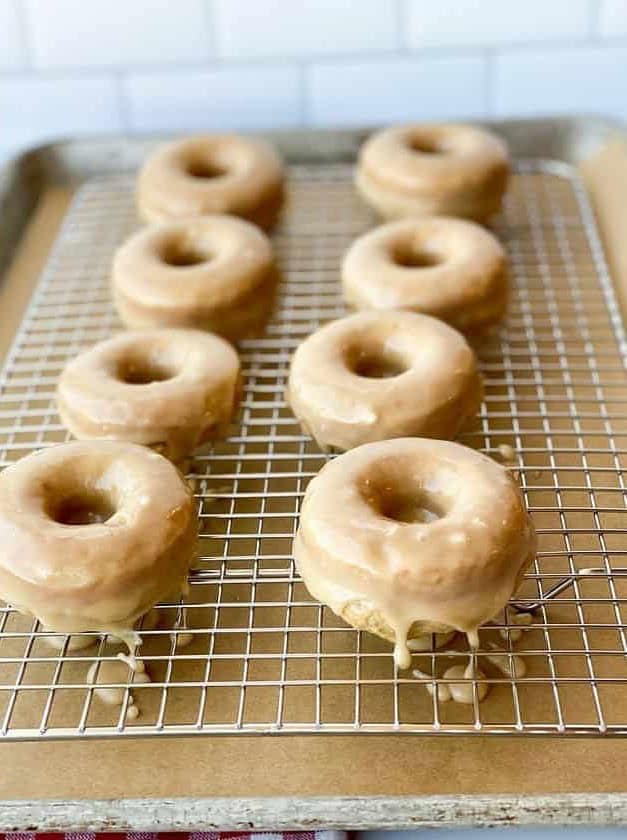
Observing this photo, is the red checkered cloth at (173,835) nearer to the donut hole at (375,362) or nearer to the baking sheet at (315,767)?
the baking sheet at (315,767)

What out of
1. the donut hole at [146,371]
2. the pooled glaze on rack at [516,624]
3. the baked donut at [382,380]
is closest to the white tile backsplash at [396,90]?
the baked donut at [382,380]

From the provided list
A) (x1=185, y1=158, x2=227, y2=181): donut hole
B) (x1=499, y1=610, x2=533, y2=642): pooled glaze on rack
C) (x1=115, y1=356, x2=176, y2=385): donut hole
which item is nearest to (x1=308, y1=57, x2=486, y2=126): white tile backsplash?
(x1=185, y1=158, x2=227, y2=181): donut hole

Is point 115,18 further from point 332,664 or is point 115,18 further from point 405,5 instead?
point 332,664

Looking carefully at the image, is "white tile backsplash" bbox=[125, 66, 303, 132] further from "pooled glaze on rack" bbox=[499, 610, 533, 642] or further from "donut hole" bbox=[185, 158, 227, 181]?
"pooled glaze on rack" bbox=[499, 610, 533, 642]

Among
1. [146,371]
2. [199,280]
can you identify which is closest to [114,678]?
[146,371]

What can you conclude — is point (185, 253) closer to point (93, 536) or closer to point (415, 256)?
point (415, 256)

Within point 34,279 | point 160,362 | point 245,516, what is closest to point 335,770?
point 245,516

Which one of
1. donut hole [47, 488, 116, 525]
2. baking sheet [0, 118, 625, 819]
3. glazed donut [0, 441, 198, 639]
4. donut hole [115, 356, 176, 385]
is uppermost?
glazed donut [0, 441, 198, 639]
